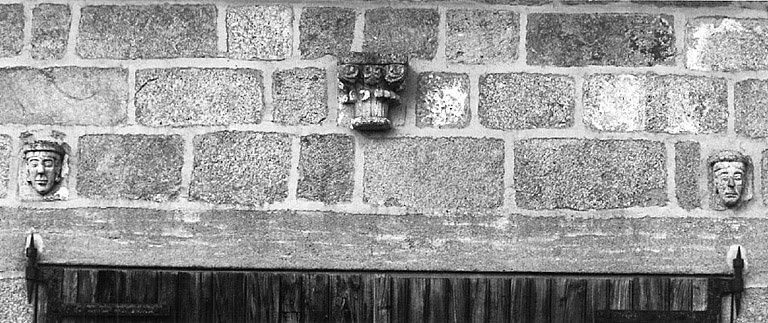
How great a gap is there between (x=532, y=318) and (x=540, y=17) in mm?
1023

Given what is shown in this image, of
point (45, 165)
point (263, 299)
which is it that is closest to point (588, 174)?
point (263, 299)

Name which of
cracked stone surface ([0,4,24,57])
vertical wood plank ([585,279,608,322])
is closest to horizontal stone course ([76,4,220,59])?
cracked stone surface ([0,4,24,57])

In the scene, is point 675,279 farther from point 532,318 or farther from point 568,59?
point 568,59

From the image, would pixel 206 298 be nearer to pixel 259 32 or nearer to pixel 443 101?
pixel 259 32

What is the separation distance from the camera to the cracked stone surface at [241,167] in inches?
208

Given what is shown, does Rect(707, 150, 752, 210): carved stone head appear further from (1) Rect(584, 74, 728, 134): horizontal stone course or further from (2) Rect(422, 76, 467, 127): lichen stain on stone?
(2) Rect(422, 76, 467, 127): lichen stain on stone

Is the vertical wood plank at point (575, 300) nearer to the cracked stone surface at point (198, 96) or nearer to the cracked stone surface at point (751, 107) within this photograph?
the cracked stone surface at point (751, 107)

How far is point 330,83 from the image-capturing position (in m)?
5.34

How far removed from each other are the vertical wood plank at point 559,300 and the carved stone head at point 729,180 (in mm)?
573

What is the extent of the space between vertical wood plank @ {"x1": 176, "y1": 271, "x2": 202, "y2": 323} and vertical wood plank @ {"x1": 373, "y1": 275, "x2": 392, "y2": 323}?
57 centimetres

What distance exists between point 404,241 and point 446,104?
0.48m

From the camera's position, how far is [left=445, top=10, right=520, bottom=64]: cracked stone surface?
5363mm

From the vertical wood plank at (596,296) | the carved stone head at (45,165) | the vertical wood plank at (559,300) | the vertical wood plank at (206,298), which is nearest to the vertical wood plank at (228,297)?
the vertical wood plank at (206,298)

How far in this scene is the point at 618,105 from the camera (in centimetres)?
534
